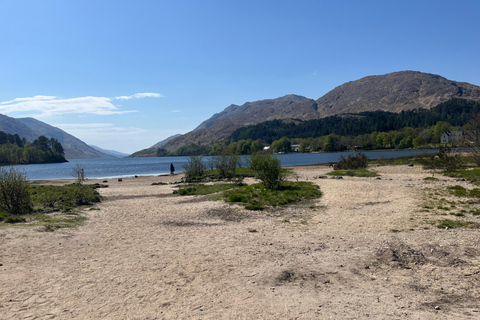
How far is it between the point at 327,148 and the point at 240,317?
160580 millimetres

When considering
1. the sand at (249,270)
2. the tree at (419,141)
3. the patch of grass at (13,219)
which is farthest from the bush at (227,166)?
the tree at (419,141)

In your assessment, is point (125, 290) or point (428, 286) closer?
point (428, 286)

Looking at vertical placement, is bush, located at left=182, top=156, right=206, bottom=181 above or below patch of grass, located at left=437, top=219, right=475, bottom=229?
above

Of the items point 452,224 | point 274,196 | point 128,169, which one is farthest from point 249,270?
point 128,169

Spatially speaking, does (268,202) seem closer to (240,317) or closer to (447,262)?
(447,262)

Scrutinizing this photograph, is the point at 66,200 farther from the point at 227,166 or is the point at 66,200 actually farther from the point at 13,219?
Result: the point at 227,166

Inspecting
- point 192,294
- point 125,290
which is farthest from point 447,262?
point 125,290

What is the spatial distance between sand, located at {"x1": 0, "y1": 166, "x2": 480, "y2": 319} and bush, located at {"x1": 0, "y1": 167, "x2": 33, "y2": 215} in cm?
507

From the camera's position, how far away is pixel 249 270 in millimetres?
7535

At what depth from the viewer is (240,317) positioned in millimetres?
5316

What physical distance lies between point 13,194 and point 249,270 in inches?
564

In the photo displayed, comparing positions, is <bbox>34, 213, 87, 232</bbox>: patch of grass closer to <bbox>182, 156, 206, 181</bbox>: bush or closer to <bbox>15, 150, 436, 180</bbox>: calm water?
<bbox>182, 156, 206, 181</bbox>: bush

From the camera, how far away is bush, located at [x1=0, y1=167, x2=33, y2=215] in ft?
51.5

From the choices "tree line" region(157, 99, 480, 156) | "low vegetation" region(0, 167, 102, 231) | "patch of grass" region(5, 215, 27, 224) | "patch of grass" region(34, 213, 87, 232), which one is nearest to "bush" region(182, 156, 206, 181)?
"low vegetation" region(0, 167, 102, 231)
